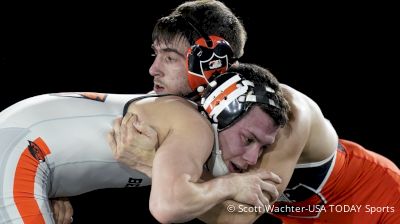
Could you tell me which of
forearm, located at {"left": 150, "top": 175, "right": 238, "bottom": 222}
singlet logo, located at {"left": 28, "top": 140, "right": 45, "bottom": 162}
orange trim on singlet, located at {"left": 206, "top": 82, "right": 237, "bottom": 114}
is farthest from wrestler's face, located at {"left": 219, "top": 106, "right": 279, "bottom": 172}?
singlet logo, located at {"left": 28, "top": 140, "right": 45, "bottom": 162}

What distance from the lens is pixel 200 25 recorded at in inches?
130

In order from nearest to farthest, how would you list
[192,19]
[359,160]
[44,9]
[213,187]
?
[213,187] < [192,19] < [359,160] < [44,9]

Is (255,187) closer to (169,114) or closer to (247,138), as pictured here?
(247,138)

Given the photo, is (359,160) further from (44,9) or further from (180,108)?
(44,9)

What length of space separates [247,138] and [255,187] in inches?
7.7

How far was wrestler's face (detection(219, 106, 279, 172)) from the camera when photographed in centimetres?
287

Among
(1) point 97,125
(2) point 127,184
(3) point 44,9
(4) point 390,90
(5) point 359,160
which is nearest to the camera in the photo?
(1) point 97,125

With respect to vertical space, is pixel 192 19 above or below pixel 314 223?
above

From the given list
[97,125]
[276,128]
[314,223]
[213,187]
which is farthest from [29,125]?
[314,223]

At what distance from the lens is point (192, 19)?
11.0ft

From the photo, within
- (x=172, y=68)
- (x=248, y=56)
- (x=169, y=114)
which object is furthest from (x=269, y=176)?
(x=248, y=56)

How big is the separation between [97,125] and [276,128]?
71 centimetres

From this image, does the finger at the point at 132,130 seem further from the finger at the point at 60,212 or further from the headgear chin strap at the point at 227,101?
the finger at the point at 60,212

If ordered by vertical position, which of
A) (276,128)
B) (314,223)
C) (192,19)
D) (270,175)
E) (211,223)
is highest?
(192,19)
